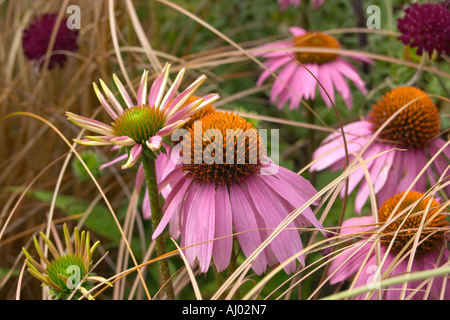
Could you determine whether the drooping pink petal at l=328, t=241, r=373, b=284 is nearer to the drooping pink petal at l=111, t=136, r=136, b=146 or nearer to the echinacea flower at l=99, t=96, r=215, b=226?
the echinacea flower at l=99, t=96, r=215, b=226

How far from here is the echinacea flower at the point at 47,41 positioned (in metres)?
1.17

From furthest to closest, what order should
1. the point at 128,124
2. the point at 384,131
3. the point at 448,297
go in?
the point at 384,131, the point at 448,297, the point at 128,124

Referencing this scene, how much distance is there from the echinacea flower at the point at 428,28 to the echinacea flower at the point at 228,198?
41 cm

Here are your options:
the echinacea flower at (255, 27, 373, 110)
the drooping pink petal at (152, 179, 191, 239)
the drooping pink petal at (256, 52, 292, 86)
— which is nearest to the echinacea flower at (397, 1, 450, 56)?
the echinacea flower at (255, 27, 373, 110)

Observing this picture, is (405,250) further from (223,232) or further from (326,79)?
(326,79)

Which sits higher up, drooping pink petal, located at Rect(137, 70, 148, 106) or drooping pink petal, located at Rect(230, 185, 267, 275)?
drooping pink petal, located at Rect(137, 70, 148, 106)

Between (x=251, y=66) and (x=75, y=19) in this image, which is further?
(x=251, y=66)

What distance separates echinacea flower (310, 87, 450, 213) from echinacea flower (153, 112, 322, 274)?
8.5 inches

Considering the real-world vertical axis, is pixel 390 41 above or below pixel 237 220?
above

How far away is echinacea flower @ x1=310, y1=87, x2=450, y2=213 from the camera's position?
830 mm

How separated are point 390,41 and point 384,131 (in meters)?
0.44
